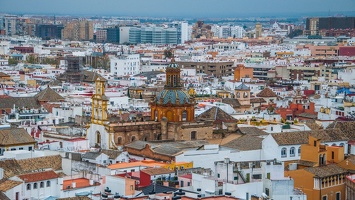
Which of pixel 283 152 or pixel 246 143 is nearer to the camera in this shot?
pixel 283 152

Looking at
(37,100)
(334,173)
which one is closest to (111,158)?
(334,173)

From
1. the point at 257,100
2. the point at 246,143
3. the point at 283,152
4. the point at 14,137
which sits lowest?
the point at 257,100

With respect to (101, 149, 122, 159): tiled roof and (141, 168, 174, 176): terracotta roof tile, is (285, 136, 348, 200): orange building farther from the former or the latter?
(101, 149, 122, 159): tiled roof

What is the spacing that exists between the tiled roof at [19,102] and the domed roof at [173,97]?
1657cm

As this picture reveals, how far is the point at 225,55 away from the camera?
5615 inches

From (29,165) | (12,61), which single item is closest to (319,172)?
(29,165)

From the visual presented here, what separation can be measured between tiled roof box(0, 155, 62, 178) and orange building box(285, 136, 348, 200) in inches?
343

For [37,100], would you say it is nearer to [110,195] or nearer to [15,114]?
[15,114]

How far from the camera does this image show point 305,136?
136 ft

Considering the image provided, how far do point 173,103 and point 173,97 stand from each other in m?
0.31

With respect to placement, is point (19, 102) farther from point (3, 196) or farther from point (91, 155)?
point (3, 196)

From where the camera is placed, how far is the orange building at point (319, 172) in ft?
116

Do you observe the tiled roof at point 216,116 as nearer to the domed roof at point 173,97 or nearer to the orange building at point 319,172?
the domed roof at point 173,97

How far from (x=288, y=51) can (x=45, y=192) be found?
113m
